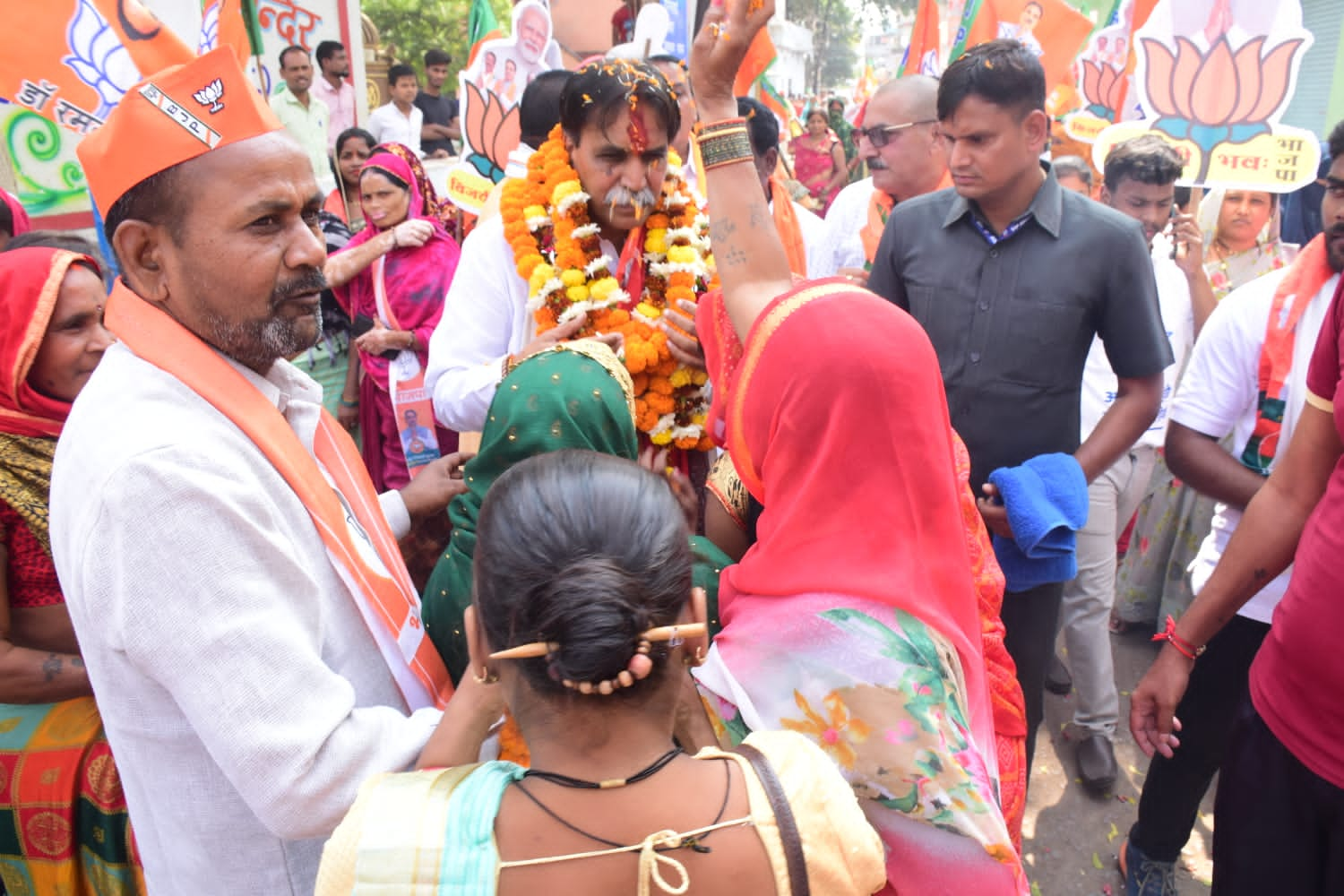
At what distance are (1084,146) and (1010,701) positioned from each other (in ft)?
24.8

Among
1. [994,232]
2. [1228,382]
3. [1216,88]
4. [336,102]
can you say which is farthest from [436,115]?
[1228,382]

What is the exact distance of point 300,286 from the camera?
4.88ft

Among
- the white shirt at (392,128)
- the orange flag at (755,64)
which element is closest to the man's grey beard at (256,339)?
the orange flag at (755,64)

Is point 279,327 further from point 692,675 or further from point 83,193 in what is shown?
point 83,193

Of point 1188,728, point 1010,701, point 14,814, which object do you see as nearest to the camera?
point 1010,701

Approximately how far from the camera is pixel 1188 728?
250 cm

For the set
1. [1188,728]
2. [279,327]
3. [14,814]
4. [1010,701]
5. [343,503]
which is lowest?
[1188,728]

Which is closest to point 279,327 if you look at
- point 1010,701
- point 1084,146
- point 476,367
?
point 476,367

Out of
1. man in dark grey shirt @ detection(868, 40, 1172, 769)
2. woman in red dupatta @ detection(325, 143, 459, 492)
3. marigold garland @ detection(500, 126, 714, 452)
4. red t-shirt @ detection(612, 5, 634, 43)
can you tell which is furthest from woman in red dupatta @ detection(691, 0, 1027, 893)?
red t-shirt @ detection(612, 5, 634, 43)

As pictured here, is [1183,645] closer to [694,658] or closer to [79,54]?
[694,658]

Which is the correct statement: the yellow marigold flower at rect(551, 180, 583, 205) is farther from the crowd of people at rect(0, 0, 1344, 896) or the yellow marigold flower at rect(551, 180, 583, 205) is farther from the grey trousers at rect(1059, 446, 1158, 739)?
the grey trousers at rect(1059, 446, 1158, 739)

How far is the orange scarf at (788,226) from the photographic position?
4.58 m

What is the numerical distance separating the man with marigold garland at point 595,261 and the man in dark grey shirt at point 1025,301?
2.90ft

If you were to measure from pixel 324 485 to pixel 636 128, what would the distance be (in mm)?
1620
